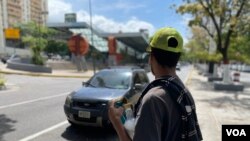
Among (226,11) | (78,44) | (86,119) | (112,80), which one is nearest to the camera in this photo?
(86,119)

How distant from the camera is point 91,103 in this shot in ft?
24.6

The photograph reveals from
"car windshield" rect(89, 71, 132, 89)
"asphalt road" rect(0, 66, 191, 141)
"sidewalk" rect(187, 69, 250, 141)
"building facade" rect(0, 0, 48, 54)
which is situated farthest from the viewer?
"building facade" rect(0, 0, 48, 54)

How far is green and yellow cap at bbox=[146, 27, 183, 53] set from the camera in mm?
1952

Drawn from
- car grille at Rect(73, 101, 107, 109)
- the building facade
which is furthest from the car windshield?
the building facade

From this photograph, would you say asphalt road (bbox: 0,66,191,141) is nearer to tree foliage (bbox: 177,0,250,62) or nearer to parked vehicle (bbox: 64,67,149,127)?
parked vehicle (bbox: 64,67,149,127)

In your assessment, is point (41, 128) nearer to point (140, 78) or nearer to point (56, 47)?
point (140, 78)

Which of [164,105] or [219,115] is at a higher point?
[164,105]

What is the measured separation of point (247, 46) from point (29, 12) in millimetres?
126417

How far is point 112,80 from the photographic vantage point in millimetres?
9016

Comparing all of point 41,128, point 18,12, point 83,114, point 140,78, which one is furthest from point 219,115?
point 18,12

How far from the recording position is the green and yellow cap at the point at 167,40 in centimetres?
195

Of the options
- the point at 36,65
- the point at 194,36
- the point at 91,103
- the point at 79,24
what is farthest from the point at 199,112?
the point at 79,24

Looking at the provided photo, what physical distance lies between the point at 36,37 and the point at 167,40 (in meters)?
65.5

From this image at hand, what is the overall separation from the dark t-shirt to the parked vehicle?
15.6 feet
